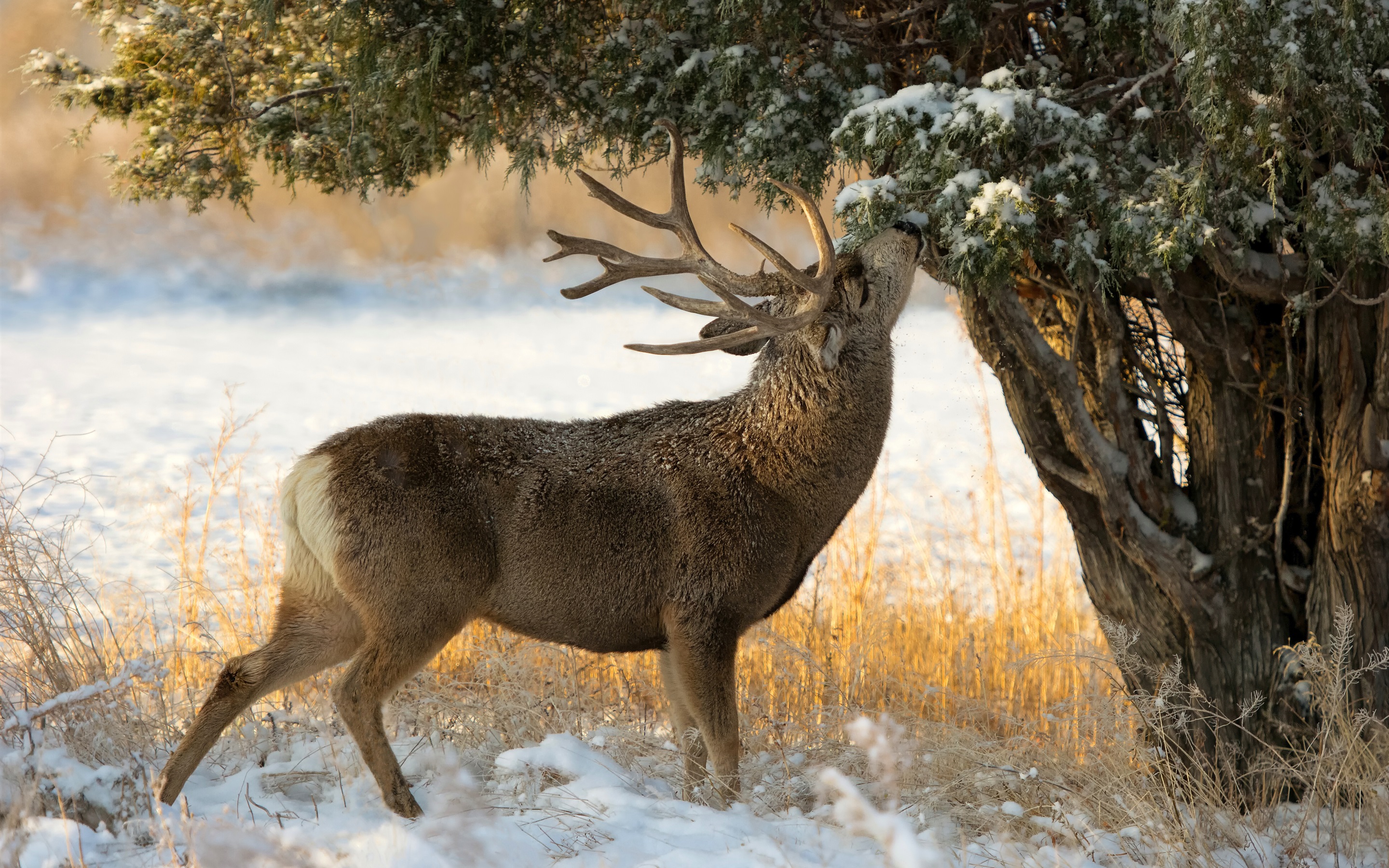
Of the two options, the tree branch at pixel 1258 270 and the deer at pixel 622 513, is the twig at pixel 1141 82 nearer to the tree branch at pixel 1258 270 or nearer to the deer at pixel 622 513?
the tree branch at pixel 1258 270

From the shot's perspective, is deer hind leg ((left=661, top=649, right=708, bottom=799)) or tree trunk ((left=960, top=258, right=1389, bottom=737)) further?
tree trunk ((left=960, top=258, right=1389, bottom=737))

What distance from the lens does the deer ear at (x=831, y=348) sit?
5.13 m

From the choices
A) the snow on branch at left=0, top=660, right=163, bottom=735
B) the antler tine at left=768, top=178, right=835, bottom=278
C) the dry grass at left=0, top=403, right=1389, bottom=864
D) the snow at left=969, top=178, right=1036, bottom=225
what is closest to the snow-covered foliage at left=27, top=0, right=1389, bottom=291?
the snow at left=969, top=178, right=1036, bottom=225

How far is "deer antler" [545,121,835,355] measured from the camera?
16.2 ft

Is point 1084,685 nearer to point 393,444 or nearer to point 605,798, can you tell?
point 605,798

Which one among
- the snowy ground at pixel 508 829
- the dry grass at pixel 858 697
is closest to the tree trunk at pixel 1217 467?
the dry grass at pixel 858 697

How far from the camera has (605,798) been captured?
4016 mm

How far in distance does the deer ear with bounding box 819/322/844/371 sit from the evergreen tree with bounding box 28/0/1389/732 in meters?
0.51

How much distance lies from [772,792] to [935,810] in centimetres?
71

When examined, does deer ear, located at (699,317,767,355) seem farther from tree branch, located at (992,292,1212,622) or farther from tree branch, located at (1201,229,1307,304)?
tree branch, located at (1201,229,1307,304)

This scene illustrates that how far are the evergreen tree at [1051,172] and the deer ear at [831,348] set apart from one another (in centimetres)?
51

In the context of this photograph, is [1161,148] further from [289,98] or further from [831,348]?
[289,98]

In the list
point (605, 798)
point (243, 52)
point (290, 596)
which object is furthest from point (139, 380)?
point (605, 798)

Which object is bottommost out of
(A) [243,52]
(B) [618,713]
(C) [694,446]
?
(B) [618,713]
